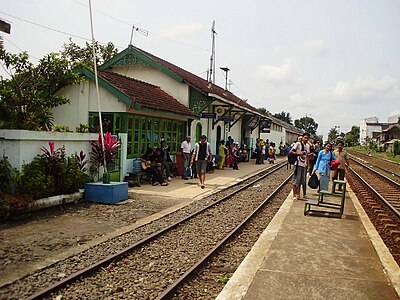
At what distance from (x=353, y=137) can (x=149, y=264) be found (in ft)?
376

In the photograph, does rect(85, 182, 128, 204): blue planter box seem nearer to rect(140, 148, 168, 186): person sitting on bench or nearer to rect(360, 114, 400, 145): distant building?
rect(140, 148, 168, 186): person sitting on bench

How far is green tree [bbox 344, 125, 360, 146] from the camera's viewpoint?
109 meters

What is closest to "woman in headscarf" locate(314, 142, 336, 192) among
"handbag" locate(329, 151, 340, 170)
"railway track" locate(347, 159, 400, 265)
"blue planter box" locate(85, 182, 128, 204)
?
"handbag" locate(329, 151, 340, 170)

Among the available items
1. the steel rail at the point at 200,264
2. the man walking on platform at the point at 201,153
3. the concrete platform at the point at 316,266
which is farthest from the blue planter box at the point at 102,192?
the concrete platform at the point at 316,266

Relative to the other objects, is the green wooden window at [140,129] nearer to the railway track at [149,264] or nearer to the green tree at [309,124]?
the railway track at [149,264]

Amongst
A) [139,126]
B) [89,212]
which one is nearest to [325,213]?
[89,212]

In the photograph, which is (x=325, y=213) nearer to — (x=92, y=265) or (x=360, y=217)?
(x=360, y=217)

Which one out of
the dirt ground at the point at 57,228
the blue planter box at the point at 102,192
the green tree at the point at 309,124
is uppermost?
the green tree at the point at 309,124

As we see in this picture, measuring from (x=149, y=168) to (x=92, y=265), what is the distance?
27.5ft

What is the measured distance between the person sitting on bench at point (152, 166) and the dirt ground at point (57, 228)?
3001 mm

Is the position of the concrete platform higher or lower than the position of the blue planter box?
lower

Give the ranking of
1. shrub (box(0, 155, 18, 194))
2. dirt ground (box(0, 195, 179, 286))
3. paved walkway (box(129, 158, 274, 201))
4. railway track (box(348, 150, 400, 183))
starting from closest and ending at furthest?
dirt ground (box(0, 195, 179, 286)) < shrub (box(0, 155, 18, 194)) < paved walkway (box(129, 158, 274, 201)) < railway track (box(348, 150, 400, 183))

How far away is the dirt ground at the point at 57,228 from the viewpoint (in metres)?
5.75

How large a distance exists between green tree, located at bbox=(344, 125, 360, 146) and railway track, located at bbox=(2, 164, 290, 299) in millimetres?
104496
